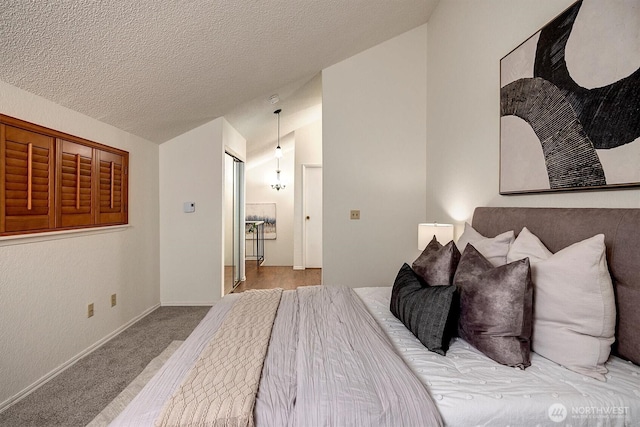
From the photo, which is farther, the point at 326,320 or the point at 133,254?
the point at 133,254

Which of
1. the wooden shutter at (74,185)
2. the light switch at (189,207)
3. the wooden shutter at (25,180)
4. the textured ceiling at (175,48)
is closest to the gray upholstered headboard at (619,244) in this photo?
the textured ceiling at (175,48)

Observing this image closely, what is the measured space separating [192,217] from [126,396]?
2.10m

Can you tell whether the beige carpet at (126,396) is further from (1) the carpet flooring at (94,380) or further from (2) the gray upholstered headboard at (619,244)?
(2) the gray upholstered headboard at (619,244)

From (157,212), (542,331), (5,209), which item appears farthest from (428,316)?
(157,212)

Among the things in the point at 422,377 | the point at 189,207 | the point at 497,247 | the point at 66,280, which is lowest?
the point at 422,377

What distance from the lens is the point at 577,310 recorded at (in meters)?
1.12

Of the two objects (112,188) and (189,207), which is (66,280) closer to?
(112,188)

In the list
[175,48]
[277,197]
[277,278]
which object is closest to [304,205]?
[277,197]

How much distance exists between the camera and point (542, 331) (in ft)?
3.93

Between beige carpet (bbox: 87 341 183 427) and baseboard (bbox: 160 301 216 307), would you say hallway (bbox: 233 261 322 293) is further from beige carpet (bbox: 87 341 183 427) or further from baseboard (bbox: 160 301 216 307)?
beige carpet (bbox: 87 341 183 427)

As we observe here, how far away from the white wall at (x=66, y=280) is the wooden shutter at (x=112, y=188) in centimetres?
12

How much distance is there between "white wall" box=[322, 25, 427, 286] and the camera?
130 inches

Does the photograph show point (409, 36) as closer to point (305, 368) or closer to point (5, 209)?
point (305, 368)

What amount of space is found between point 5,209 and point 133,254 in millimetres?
1422
